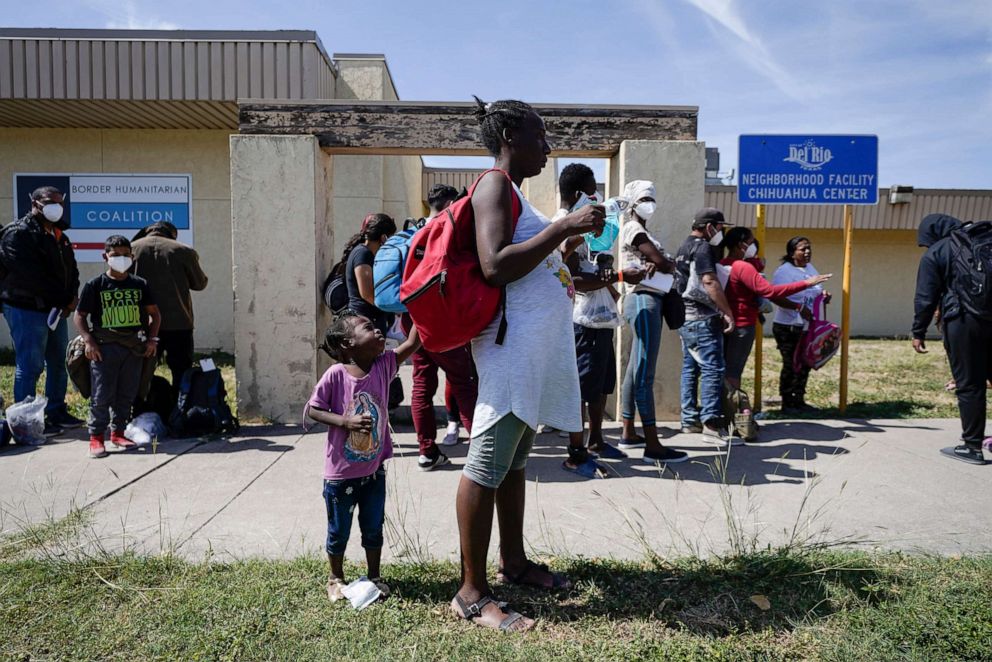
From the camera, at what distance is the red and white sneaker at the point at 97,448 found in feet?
17.1

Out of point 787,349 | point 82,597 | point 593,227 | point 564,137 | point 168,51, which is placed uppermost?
point 168,51

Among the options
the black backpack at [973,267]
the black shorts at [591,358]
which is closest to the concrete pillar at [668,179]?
the black shorts at [591,358]

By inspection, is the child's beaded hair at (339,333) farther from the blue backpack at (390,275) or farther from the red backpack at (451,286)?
the blue backpack at (390,275)

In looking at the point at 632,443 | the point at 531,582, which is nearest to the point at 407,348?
the point at 531,582

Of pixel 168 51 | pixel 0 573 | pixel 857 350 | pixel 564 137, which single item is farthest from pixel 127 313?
pixel 857 350

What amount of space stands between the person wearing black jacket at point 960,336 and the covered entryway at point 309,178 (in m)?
1.93

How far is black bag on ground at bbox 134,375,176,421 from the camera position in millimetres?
6031

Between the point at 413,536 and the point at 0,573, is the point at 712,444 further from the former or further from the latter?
the point at 0,573

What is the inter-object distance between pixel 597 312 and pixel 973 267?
279 cm

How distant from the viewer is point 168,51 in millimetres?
9477

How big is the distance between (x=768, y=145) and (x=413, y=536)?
17.8 feet

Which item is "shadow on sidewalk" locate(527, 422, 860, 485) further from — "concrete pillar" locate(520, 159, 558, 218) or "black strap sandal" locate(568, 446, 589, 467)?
"concrete pillar" locate(520, 159, 558, 218)

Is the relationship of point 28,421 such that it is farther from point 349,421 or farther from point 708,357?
point 708,357

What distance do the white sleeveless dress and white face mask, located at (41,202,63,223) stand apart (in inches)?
198
